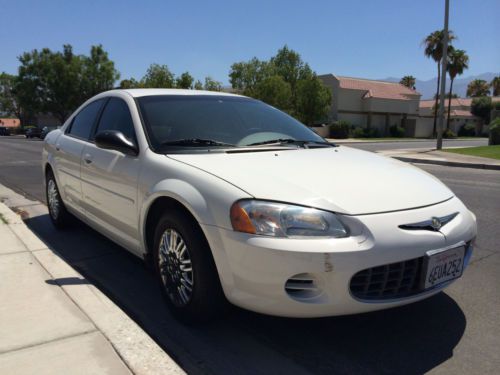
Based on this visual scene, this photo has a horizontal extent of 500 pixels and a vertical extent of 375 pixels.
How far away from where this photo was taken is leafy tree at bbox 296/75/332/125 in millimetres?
42188

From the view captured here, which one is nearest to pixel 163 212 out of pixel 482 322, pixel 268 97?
pixel 482 322

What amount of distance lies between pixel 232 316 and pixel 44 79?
57720mm

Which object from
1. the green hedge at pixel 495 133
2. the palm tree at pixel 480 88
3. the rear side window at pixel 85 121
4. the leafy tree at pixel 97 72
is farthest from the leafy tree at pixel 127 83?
the palm tree at pixel 480 88

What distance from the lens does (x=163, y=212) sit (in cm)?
302

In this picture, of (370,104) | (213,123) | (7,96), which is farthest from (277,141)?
(7,96)

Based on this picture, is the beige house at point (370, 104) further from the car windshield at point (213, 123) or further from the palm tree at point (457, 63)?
the car windshield at point (213, 123)

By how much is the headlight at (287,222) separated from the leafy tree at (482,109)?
67040 millimetres

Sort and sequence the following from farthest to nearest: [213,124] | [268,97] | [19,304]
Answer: [268,97]
[213,124]
[19,304]

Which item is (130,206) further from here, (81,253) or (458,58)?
(458,58)

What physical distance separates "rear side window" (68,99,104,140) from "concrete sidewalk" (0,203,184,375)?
141 cm

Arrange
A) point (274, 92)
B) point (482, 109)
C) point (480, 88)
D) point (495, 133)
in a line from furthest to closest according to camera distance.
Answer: point (480, 88) → point (482, 109) → point (274, 92) → point (495, 133)

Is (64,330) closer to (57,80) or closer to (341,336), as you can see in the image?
(341,336)

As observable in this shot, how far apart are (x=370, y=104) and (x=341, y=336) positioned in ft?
162

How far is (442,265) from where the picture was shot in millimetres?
2605
